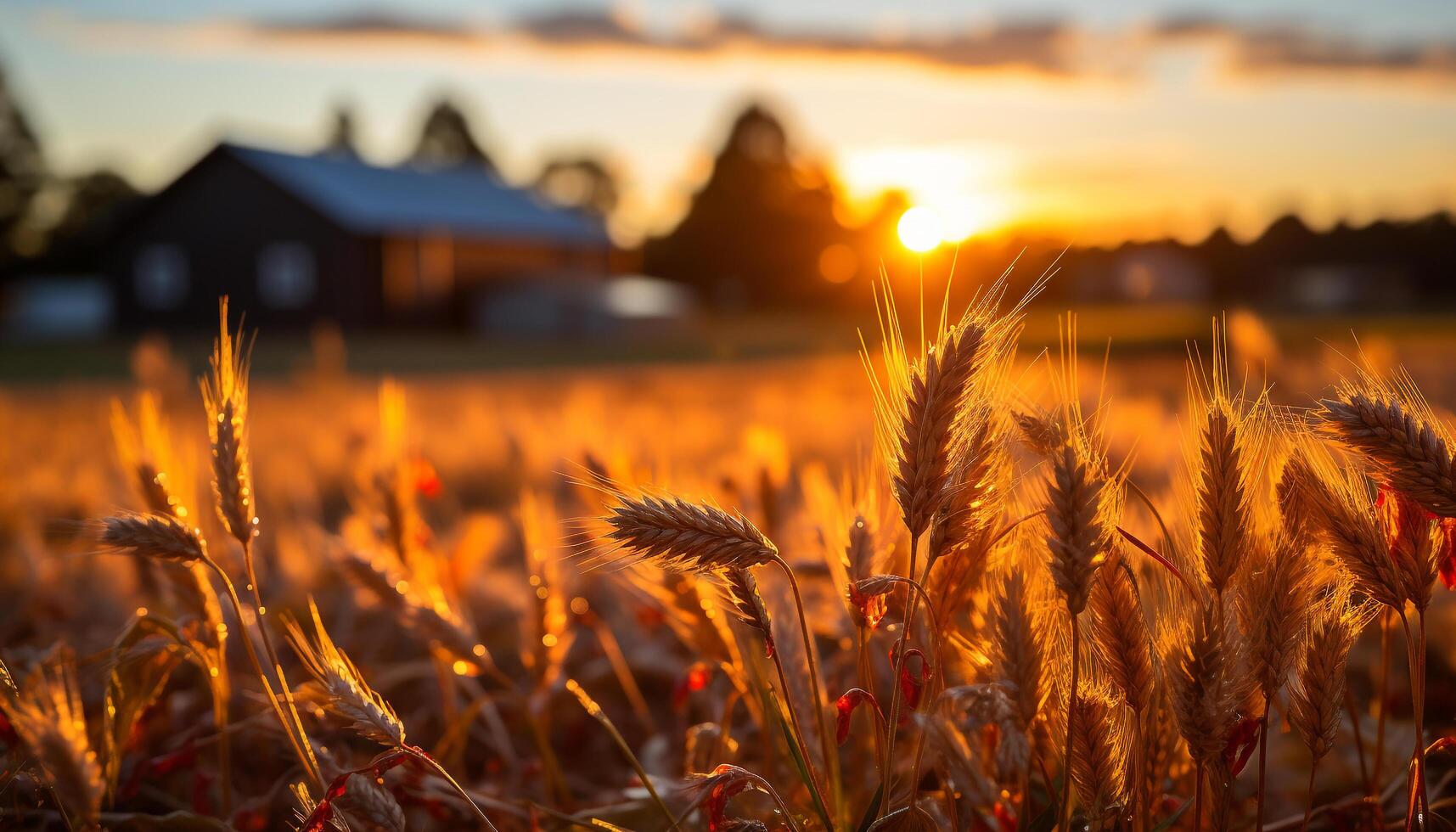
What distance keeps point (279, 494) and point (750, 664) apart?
139 inches

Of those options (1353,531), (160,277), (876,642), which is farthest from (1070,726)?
(160,277)

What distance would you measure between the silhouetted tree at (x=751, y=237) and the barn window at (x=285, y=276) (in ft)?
78.1

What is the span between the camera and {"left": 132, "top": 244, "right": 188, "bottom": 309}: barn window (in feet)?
→ 110

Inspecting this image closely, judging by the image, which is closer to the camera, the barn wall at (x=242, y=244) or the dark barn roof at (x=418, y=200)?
the dark barn roof at (x=418, y=200)

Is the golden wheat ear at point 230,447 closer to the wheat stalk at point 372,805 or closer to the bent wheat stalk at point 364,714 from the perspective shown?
the bent wheat stalk at point 364,714

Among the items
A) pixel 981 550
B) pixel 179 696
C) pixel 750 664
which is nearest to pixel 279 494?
pixel 179 696

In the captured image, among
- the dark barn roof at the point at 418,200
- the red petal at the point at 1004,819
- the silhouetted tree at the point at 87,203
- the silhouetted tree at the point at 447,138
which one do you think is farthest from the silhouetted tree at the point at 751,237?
the red petal at the point at 1004,819

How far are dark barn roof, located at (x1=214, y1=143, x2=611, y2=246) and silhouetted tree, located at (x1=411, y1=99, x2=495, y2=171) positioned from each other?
99.5ft

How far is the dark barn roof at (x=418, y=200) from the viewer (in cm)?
3039

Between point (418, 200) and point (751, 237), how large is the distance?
2207 cm

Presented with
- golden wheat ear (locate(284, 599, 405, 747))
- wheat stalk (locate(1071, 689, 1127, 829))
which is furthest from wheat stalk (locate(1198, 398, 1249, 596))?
golden wheat ear (locate(284, 599, 405, 747))

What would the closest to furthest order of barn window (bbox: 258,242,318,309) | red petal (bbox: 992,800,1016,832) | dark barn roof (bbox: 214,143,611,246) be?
red petal (bbox: 992,800,1016,832) → dark barn roof (bbox: 214,143,611,246) → barn window (bbox: 258,242,318,309)

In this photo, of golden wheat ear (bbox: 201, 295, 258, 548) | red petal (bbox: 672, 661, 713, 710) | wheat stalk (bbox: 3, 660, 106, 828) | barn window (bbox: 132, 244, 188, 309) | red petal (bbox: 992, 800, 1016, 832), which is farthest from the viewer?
barn window (bbox: 132, 244, 188, 309)

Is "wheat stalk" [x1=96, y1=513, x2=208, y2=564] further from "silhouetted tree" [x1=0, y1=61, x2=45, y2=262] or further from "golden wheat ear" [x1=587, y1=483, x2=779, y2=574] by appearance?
"silhouetted tree" [x1=0, y1=61, x2=45, y2=262]
